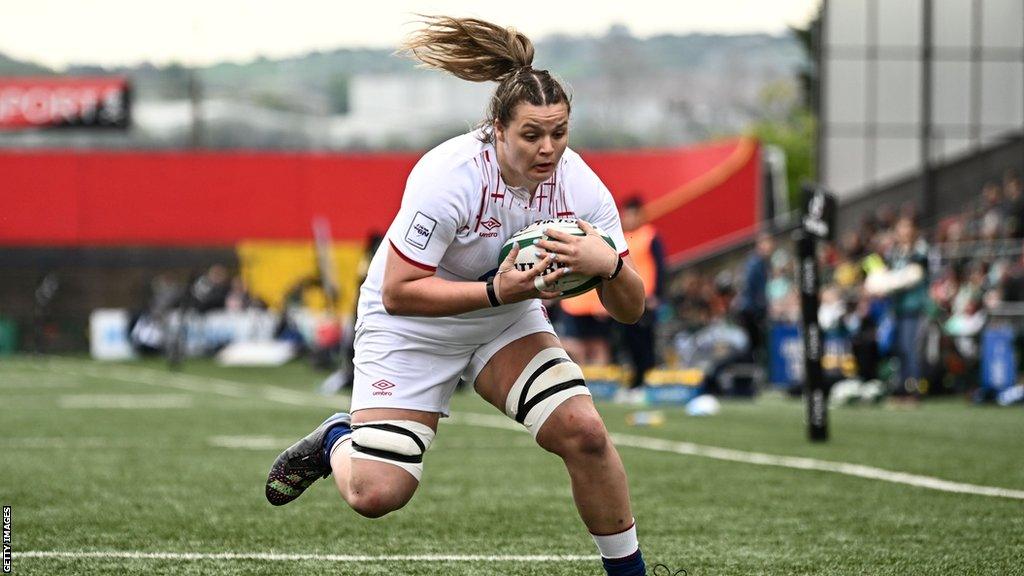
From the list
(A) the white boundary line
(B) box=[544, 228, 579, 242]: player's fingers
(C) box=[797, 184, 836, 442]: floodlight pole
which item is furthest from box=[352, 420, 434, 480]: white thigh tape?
(C) box=[797, 184, 836, 442]: floodlight pole

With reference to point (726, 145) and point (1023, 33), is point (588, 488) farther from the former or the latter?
point (1023, 33)

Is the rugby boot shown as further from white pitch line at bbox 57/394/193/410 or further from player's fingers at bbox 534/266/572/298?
white pitch line at bbox 57/394/193/410

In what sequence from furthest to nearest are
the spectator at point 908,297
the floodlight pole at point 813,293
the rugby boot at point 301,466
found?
the spectator at point 908,297
the floodlight pole at point 813,293
the rugby boot at point 301,466

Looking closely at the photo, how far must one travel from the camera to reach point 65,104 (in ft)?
129

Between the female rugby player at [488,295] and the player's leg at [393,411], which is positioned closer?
the female rugby player at [488,295]

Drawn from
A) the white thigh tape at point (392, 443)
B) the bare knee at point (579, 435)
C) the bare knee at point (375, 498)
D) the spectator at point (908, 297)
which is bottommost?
the spectator at point (908, 297)

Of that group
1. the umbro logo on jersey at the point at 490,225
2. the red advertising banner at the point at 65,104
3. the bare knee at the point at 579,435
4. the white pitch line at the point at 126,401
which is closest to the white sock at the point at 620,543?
the bare knee at the point at 579,435

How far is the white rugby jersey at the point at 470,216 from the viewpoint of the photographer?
532 cm

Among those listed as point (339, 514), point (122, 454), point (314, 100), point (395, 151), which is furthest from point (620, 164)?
point (339, 514)

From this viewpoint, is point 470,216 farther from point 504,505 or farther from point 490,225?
point 504,505

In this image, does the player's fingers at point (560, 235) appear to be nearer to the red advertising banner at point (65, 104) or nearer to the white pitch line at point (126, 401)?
the white pitch line at point (126, 401)

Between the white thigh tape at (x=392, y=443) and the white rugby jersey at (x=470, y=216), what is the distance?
35cm

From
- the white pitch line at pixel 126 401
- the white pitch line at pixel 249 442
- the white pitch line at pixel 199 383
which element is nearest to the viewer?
the white pitch line at pixel 249 442

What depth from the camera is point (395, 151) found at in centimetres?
4091
